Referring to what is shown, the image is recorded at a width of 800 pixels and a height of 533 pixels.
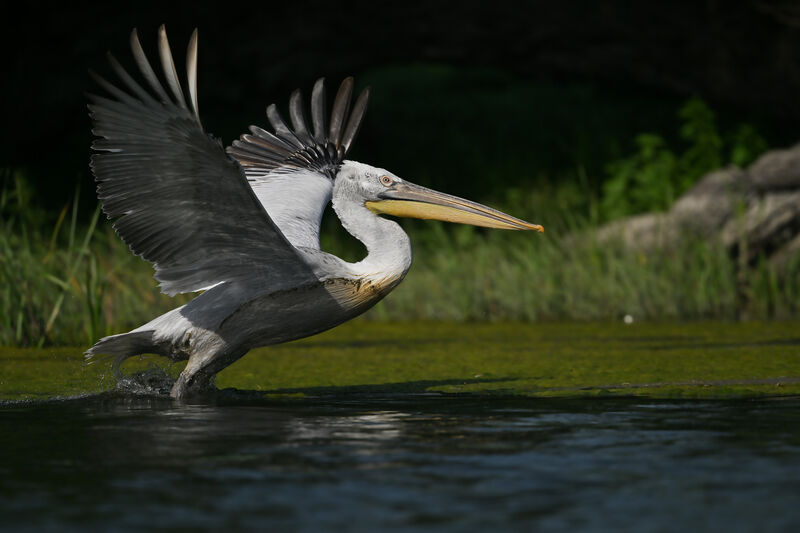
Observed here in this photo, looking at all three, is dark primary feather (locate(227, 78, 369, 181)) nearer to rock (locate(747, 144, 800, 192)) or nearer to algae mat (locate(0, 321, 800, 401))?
algae mat (locate(0, 321, 800, 401))

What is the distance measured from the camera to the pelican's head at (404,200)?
6.11 m

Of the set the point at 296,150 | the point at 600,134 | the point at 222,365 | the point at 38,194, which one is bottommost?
the point at 222,365

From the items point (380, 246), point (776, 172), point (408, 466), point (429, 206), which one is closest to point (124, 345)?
point (380, 246)

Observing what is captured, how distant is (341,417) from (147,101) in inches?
60.9

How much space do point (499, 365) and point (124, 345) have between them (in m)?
2.06

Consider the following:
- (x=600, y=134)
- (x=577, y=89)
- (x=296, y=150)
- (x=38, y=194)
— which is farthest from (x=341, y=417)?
(x=577, y=89)

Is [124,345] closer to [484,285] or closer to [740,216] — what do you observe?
[484,285]

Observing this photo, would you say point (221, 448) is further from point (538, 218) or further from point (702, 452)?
point (538, 218)

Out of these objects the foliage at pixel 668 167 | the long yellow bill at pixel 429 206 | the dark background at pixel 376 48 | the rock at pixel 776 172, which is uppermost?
the dark background at pixel 376 48

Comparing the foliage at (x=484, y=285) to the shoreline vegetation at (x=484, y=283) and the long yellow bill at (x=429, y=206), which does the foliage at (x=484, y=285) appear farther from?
the long yellow bill at (x=429, y=206)

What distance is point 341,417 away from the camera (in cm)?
482

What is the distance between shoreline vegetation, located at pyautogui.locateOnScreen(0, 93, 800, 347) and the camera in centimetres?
759

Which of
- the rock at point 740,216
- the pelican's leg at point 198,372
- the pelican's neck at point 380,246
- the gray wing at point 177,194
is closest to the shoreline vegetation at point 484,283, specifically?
the rock at point 740,216

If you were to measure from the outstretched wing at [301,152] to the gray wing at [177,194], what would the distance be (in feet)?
3.26
